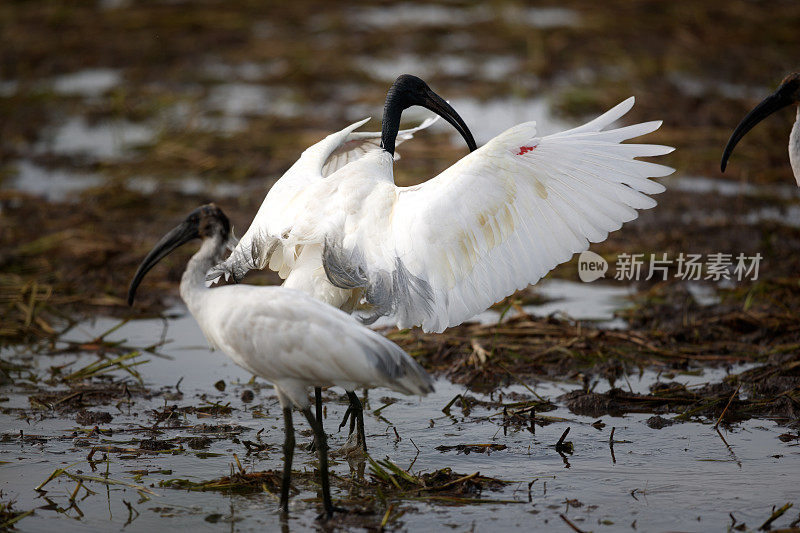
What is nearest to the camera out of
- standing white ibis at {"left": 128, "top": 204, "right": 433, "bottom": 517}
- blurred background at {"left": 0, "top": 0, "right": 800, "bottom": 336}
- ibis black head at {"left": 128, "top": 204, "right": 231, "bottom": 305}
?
standing white ibis at {"left": 128, "top": 204, "right": 433, "bottom": 517}

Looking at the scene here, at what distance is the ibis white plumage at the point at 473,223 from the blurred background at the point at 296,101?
3094mm

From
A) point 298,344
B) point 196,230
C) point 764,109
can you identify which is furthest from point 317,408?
point 764,109

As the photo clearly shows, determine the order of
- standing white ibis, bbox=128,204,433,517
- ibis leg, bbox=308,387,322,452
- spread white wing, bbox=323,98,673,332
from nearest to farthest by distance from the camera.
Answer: standing white ibis, bbox=128,204,433,517 → spread white wing, bbox=323,98,673,332 → ibis leg, bbox=308,387,322,452

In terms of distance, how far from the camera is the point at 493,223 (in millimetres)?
5617

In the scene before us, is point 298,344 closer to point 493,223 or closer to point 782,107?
point 493,223

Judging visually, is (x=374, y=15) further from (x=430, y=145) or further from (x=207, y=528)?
(x=207, y=528)

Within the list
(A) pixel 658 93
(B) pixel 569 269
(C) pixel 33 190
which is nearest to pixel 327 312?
(B) pixel 569 269

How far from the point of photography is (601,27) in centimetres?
2028

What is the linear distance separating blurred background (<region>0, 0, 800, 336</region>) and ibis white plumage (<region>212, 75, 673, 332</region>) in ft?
10.2

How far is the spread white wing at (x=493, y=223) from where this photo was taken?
548 cm

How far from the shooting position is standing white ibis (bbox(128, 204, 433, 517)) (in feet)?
15.5

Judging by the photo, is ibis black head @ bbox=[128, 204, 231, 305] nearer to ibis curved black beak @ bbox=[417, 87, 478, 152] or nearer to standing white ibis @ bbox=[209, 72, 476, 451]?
standing white ibis @ bbox=[209, 72, 476, 451]

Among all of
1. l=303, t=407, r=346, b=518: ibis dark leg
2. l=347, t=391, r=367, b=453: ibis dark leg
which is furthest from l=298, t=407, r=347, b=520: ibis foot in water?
l=347, t=391, r=367, b=453: ibis dark leg

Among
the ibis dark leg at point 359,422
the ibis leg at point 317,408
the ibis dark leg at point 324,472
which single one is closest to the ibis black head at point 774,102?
the ibis dark leg at point 359,422
